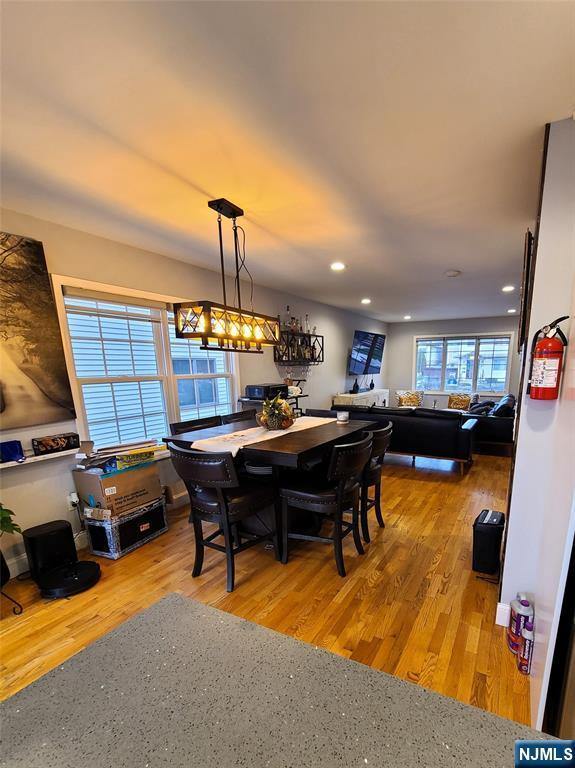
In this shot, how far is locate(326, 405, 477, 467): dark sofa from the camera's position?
4.23 meters

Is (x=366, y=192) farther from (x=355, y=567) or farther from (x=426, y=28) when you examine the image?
(x=355, y=567)

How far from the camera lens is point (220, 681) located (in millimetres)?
612

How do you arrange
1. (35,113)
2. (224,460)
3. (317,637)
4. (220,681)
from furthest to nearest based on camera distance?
(224,460) < (317,637) < (35,113) < (220,681)

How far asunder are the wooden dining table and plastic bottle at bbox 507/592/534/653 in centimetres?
131

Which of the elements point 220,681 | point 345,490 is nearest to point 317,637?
point 345,490

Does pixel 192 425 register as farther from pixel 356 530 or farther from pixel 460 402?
pixel 460 402

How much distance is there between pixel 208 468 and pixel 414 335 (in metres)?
8.23

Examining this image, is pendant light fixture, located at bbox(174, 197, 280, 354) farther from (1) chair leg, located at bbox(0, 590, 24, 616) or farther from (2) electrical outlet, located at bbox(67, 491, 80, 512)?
(1) chair leg, located at bbox(0, 590, 24, 616)

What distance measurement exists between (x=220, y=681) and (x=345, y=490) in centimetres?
176

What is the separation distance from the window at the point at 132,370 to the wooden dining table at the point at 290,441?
58 centimetres

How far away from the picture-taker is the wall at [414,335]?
785 cm

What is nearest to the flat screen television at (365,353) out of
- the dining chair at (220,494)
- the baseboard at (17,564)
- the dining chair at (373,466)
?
the dining chair at (373,466)

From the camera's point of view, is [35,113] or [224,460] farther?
[224,460]

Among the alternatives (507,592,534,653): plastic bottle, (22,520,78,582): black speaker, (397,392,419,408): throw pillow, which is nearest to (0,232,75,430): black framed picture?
(22,520,78,582): black speaker
